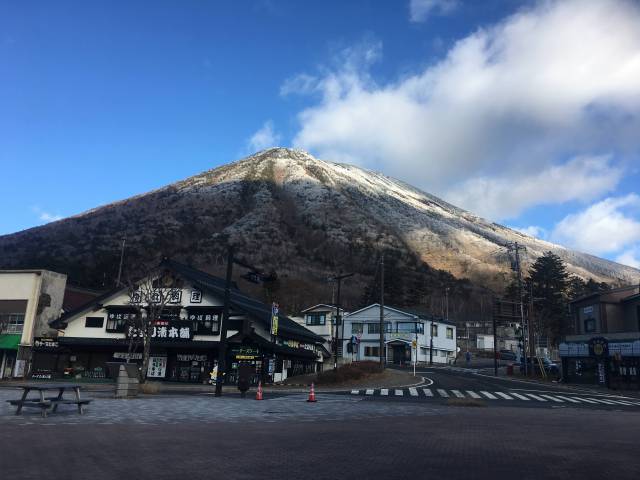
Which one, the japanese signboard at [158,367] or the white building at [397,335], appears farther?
the white building at [397,335]

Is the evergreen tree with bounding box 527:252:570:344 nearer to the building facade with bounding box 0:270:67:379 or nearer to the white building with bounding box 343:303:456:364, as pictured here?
the white building with bounding box 343:303:456:364

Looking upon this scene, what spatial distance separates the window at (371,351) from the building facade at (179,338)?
29166 millimetres

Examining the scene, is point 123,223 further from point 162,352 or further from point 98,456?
point 98,456

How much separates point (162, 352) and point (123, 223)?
128515mm

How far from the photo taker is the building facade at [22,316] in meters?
42.7

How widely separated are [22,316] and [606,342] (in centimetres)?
4984

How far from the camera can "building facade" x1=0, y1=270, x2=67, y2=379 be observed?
4272cm

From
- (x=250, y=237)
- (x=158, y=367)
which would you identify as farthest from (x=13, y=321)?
(x=250, y=237)

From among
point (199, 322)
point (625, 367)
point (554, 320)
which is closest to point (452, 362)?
point (554, 320)

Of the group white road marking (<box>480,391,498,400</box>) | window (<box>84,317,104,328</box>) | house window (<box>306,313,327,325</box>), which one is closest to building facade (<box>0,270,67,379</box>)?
window (<box>84,317,104,328</box>)

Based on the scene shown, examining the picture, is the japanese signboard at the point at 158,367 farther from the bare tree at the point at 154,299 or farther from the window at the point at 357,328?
the window at the point at 357,328

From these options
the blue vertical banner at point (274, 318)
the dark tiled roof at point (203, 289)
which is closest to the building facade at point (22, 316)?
the dark tiled roof at point (203, 289)

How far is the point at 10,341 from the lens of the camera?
1686 inches

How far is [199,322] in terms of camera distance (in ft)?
132
